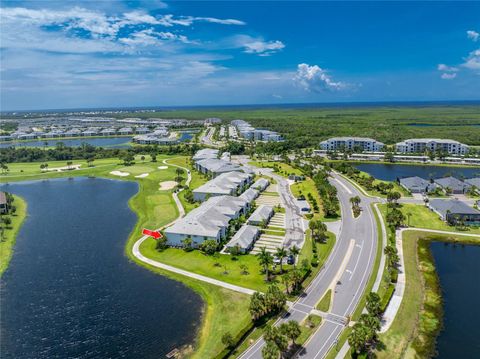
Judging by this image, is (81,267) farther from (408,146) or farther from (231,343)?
(408,146)

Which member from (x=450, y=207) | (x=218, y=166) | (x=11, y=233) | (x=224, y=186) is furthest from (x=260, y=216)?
(x=11, y=233)

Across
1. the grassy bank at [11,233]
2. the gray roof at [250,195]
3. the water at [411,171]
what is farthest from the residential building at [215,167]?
the grassy bank at [11,233]

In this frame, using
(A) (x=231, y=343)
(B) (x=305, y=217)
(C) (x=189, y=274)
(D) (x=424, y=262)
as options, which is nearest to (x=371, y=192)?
(B) (x=305, y=217)

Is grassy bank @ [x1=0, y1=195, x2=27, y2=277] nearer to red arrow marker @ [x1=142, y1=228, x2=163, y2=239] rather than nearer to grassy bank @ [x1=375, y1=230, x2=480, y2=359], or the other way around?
red arrow marker @ [x1=142, y1=228, x2=163, y2=239]

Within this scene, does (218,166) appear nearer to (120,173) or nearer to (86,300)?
(120,173)

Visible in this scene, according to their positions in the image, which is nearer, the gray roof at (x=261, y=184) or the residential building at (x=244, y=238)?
the residential building at (x=244, y=238)

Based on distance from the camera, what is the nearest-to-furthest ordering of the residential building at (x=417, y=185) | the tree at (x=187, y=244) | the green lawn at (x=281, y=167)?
the tree at (x=187, y=244) → the residential building at (x=417, y=185) → the green lawn at (x=281, y=167)

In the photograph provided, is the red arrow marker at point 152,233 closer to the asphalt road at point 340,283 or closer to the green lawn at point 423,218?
the asphalt road at point 340,283

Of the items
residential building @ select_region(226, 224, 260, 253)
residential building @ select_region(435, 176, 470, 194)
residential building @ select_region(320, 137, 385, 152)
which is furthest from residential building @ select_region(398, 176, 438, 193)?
residential building @ select_region(320, 137, 385, 152)
